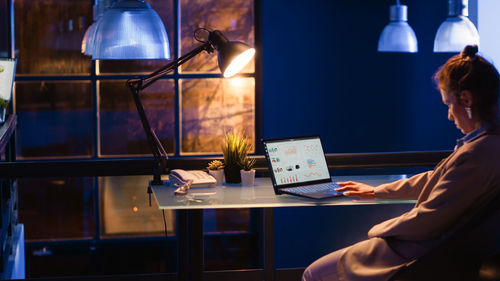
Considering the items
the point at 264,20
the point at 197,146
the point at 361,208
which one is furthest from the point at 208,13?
the point at 361,208

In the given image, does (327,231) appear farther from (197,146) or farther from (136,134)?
(136,134)

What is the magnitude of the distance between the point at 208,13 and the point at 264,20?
0.53 meters

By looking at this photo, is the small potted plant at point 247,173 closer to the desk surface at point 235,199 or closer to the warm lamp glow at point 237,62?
the desk surface at point 235,199

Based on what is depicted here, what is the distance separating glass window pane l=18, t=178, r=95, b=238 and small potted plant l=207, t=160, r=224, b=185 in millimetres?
2987

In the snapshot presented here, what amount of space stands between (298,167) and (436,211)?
1.13 m

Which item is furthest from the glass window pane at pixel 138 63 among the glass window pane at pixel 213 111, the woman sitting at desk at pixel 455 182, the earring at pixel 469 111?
the earring at pixel 469 111

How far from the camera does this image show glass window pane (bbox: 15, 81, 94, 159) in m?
5.98

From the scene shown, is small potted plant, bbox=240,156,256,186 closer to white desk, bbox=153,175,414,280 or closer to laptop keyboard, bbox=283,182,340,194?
white desk, bbox=153,175,414,280

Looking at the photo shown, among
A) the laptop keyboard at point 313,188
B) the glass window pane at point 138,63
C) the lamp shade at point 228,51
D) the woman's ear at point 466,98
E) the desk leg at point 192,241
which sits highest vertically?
the glass window pane at point 138,63

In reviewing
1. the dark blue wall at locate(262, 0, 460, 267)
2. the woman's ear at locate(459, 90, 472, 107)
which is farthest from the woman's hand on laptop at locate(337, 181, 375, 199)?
the dark blue wall at locate(262, 0, 460, 267)

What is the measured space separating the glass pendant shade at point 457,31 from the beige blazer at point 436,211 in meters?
2.29

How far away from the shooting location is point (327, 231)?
239 inches

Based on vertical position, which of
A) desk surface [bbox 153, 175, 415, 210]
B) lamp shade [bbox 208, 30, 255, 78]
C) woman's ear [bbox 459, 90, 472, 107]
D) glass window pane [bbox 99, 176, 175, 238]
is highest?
lamp shade [bbox 208, 30, 255, 78]

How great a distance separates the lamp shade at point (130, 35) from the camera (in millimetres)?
3098
